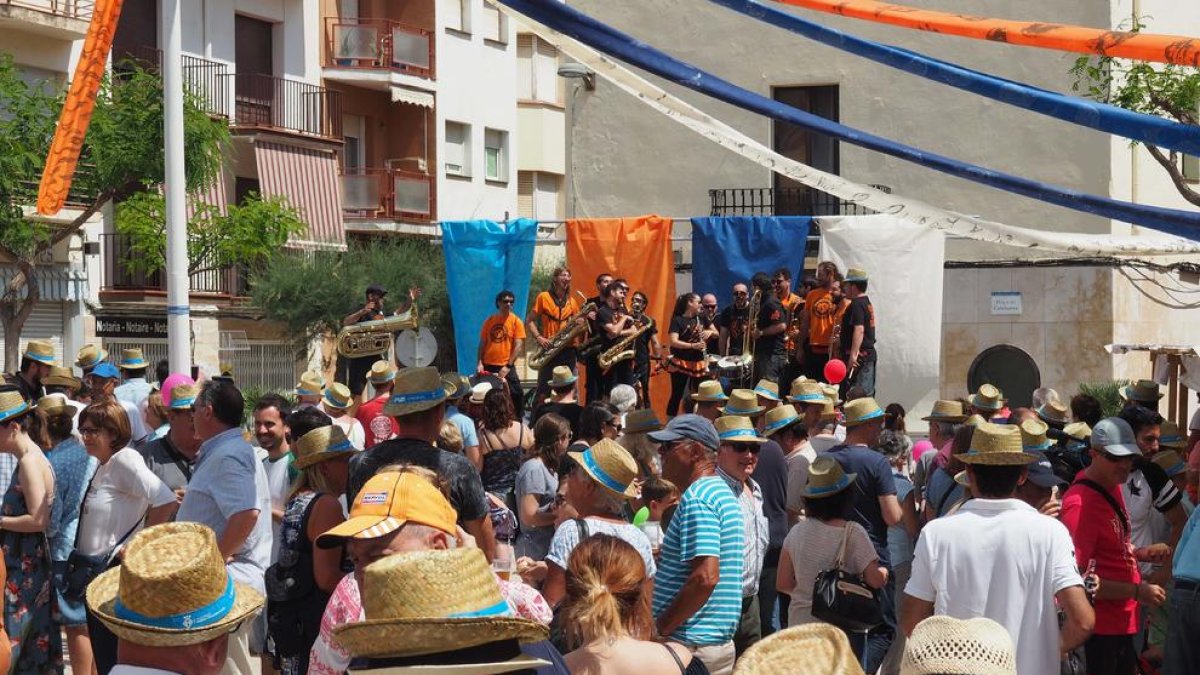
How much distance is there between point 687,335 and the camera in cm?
1841

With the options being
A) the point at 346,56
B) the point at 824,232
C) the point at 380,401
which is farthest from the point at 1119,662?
the point at 346,56

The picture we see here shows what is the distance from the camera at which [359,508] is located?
5.27 meters

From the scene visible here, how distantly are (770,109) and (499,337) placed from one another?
11933mm

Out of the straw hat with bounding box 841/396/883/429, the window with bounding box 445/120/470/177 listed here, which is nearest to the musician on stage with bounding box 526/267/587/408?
the straw hat with bounding box 841/396/883/429

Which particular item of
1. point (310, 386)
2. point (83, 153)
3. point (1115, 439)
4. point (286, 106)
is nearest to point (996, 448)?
point (1115, 439)

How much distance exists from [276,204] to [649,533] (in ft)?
80.7

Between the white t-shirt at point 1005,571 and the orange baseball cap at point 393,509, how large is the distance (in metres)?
2.02

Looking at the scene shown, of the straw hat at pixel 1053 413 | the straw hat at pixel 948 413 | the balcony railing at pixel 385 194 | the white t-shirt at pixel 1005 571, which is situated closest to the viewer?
the white t-shirt at pixel 1005 571

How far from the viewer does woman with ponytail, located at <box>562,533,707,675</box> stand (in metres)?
5.16

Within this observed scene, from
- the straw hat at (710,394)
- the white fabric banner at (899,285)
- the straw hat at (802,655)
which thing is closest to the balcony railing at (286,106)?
the white fabric banner at (899,285)

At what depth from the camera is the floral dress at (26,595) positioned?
8570 mm

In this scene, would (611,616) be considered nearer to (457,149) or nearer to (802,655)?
(802,655)

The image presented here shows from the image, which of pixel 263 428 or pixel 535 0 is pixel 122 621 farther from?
pixel 263 428

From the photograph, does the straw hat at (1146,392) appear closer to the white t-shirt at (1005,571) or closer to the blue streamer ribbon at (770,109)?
the blue streamer ribbon at (770,109)
